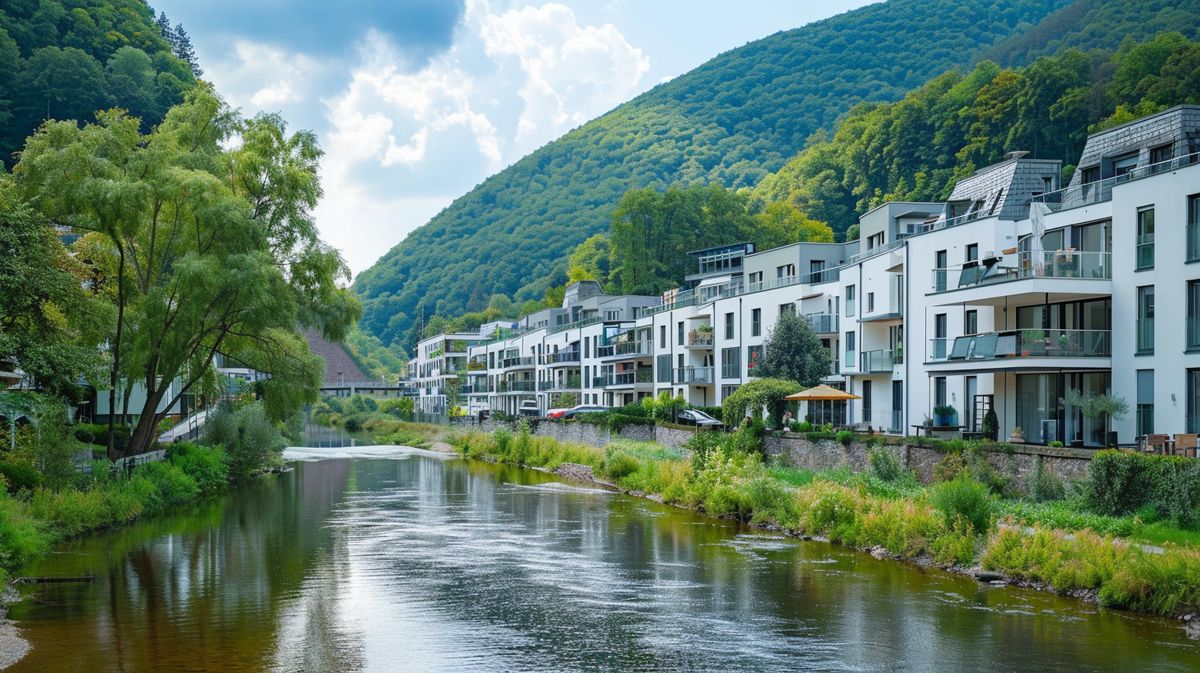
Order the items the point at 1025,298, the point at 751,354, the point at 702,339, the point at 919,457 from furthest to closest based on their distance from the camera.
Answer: the point at 702,339 < the point at 751,354 < the point at 1025,298 < the point at 919,457

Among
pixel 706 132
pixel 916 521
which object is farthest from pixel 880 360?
pixel 706 132

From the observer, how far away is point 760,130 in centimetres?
11981

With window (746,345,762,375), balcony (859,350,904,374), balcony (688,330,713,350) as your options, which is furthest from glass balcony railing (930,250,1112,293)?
balcony (688,330,713,350)

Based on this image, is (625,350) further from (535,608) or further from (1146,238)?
(535,608)

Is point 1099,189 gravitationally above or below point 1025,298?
above

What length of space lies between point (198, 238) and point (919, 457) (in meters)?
24.3

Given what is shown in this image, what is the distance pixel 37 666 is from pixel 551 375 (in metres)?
77.8

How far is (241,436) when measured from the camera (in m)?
49.0

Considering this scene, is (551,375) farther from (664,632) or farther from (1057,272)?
(664,632)

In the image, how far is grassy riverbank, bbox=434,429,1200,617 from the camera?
18.7 metres

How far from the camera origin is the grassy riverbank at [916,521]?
18688 mm

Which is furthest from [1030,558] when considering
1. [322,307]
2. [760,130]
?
[760,130]

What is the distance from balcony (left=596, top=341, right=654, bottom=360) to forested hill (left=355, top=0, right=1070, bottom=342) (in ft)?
133

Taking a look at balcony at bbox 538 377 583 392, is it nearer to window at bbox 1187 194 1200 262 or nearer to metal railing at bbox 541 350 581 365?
metal railing at bbox 541 350 581 365
